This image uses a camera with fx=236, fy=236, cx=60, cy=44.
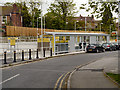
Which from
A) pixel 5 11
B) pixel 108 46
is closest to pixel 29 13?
pixel 5 11

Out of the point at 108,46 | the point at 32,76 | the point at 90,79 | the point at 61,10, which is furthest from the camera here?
the point at 61,10

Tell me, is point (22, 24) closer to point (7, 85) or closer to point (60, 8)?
point (60, 8)

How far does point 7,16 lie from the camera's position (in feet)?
248

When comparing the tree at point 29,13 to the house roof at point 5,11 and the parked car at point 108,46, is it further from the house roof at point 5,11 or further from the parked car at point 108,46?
the parked car at point 108,46

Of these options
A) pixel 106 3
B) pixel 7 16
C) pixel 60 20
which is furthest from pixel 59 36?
pixel 7 16

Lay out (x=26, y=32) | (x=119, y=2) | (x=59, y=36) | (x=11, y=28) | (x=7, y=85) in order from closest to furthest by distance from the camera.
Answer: (x=7, y=85) < (x=119, y=2) < (x=59, y=36) < (x=11, y=28) < (x=26, y=32)

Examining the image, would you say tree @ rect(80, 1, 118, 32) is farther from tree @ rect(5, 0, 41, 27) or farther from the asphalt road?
tree @ rect(5, 0, 41, 27)

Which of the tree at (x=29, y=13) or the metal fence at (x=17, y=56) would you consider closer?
the metal fence at (x=17, y=56)

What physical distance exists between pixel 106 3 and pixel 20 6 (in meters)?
64.4

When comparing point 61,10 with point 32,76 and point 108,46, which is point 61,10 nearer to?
point 108,46

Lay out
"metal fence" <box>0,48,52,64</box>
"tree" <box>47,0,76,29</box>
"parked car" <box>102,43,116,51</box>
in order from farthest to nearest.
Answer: "tree" <box>47,0,76,29</box>, "parked car" <box>102,43,116,51</box>, "metal fence" <box>0,48,52,64</box>

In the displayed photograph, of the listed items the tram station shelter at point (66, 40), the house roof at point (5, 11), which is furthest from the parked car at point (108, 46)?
the house roof at point (5, 11)

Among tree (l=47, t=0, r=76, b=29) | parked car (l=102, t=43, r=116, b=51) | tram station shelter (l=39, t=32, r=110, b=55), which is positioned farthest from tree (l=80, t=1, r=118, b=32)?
tree (l=47, t=0, r=76, b=29)

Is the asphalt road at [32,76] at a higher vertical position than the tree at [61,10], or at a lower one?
lower
